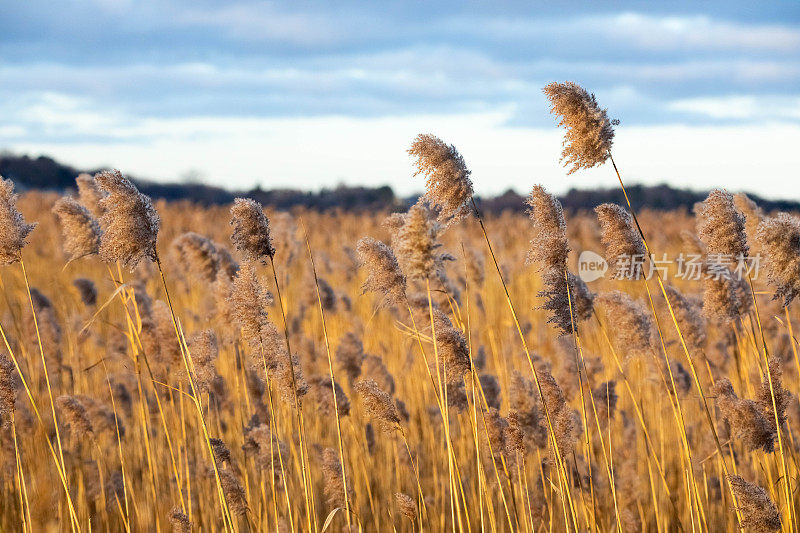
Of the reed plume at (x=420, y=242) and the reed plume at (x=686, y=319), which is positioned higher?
the reed plume at (x=420, y=242)

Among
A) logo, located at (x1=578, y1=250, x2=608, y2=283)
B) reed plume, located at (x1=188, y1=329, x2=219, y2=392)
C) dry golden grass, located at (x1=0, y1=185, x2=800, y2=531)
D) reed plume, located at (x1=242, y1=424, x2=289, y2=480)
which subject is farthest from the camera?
logo, located at (x1=578, y1=250, x2=608, y2=283)

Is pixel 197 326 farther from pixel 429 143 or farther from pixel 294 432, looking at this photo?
pixel 429 143

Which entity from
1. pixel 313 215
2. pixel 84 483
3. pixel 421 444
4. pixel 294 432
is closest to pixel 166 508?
pixel 84 483

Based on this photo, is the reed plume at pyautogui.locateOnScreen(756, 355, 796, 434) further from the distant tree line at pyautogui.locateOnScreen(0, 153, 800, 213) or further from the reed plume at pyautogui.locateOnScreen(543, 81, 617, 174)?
the distant tree line at pyautogui.locateOnScreen(0, 153, 800, 213)

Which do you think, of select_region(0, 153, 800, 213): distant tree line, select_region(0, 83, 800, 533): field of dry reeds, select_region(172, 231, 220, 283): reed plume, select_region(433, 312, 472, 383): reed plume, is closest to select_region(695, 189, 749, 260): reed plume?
select_region(0, 83, 800, 533): field of dry reeds

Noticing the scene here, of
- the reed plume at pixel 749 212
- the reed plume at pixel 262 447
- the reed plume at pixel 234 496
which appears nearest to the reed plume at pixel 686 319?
the reed plume at pixel 749 212

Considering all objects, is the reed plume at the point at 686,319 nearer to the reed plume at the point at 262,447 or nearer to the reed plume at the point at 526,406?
the reed plume at the point at 526,406

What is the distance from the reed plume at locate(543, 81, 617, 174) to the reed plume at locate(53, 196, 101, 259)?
1681mm

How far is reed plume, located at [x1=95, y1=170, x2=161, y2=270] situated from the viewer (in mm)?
1989

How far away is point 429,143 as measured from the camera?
6.56ft

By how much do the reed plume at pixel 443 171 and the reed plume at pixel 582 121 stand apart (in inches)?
11.8

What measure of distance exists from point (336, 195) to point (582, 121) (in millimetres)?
23231

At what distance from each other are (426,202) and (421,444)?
2.40 meters

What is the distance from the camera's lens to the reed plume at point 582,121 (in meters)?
1.96
